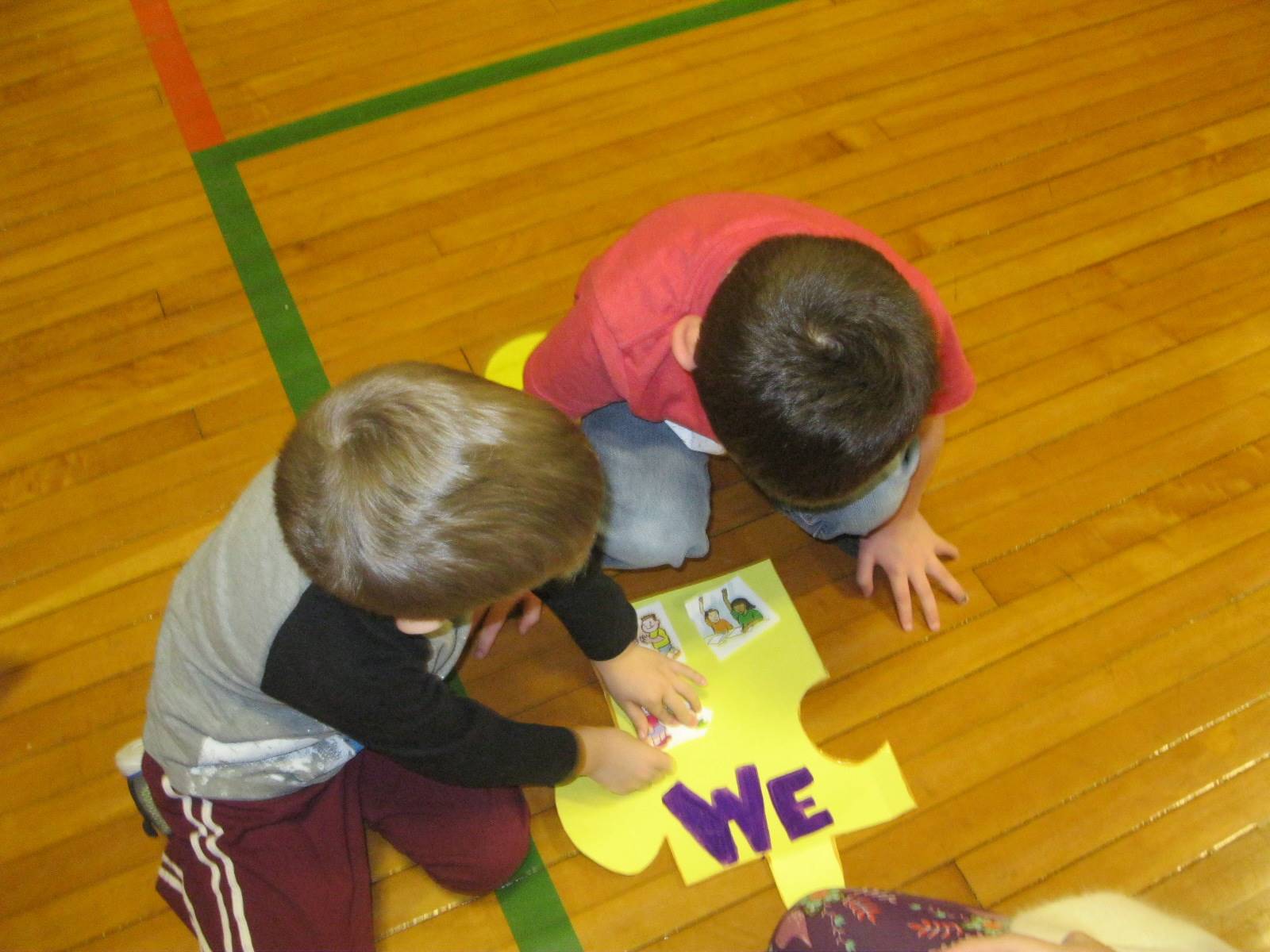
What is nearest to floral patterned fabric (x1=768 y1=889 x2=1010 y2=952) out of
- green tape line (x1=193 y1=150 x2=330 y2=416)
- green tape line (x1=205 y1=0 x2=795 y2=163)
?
green tape line (x1=193 y1=150 x2=330 y2=416)

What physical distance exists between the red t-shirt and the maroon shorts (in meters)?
0.54

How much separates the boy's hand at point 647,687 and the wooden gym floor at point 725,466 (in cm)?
7

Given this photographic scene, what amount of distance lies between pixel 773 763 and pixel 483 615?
0.46 metres

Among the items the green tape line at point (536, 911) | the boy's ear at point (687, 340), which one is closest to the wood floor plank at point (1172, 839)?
the green tape line at point (536, 911)

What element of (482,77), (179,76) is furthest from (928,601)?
(179,76)

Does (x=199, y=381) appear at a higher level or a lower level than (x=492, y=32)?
lower

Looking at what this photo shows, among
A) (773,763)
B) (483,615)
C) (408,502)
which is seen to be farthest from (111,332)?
(773,763)

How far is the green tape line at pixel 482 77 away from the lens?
74.9 inches

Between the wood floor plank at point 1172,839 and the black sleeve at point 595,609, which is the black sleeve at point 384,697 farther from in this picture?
the wood floor plank at point 1172,839

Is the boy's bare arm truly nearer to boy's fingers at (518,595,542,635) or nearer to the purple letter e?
the purple letter e

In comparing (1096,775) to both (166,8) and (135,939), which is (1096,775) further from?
(166,8)

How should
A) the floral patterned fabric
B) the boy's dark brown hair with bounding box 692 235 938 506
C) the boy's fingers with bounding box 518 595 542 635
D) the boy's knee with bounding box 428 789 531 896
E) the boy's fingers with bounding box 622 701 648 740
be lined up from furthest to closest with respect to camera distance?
the boy's fingers with bounding box 518 595 542 635 < the boy's fingers with bounding box 622 701 648 740 < the boy's knee with bounding box 428 789 531 896 < the floral patterned fabric < the boy's dark brown hair with bounding box 692 235 938 506

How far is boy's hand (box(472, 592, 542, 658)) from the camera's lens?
52.8 inches

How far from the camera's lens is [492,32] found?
2.06 metres
